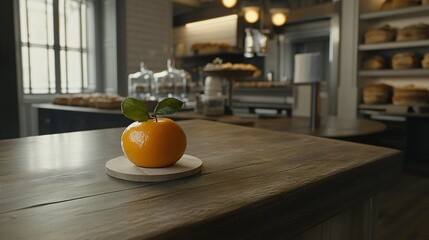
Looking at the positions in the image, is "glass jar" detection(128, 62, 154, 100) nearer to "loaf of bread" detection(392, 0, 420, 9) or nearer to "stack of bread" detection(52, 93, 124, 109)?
"stack of bread" detection(52, 93, 124, 109)

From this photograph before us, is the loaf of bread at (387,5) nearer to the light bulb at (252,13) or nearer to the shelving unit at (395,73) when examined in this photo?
the shelving unit at (395,73)

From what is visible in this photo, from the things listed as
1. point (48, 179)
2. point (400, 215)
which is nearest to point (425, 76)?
point (400, 215)

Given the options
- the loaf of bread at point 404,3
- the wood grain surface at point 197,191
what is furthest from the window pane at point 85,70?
the wood grain surface at point 197,191

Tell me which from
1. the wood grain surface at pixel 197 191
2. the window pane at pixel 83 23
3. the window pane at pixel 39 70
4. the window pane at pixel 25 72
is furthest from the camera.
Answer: the window pane at pixel 83 23

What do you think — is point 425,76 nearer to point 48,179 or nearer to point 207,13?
point 207,13

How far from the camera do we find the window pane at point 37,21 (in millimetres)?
5062

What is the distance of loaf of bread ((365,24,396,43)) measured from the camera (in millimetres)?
4180

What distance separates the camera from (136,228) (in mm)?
438

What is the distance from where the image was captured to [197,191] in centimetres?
59

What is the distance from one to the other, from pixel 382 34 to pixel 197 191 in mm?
4256

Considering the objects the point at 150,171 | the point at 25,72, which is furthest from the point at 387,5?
the point at 25,72

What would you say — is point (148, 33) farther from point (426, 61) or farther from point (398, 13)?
point (426, 61)

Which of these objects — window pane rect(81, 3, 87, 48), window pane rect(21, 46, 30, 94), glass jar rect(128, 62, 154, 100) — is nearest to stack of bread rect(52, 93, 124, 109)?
glass jar rect(128, 62, 154, 100)

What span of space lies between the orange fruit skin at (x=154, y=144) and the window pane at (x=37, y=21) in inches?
203
